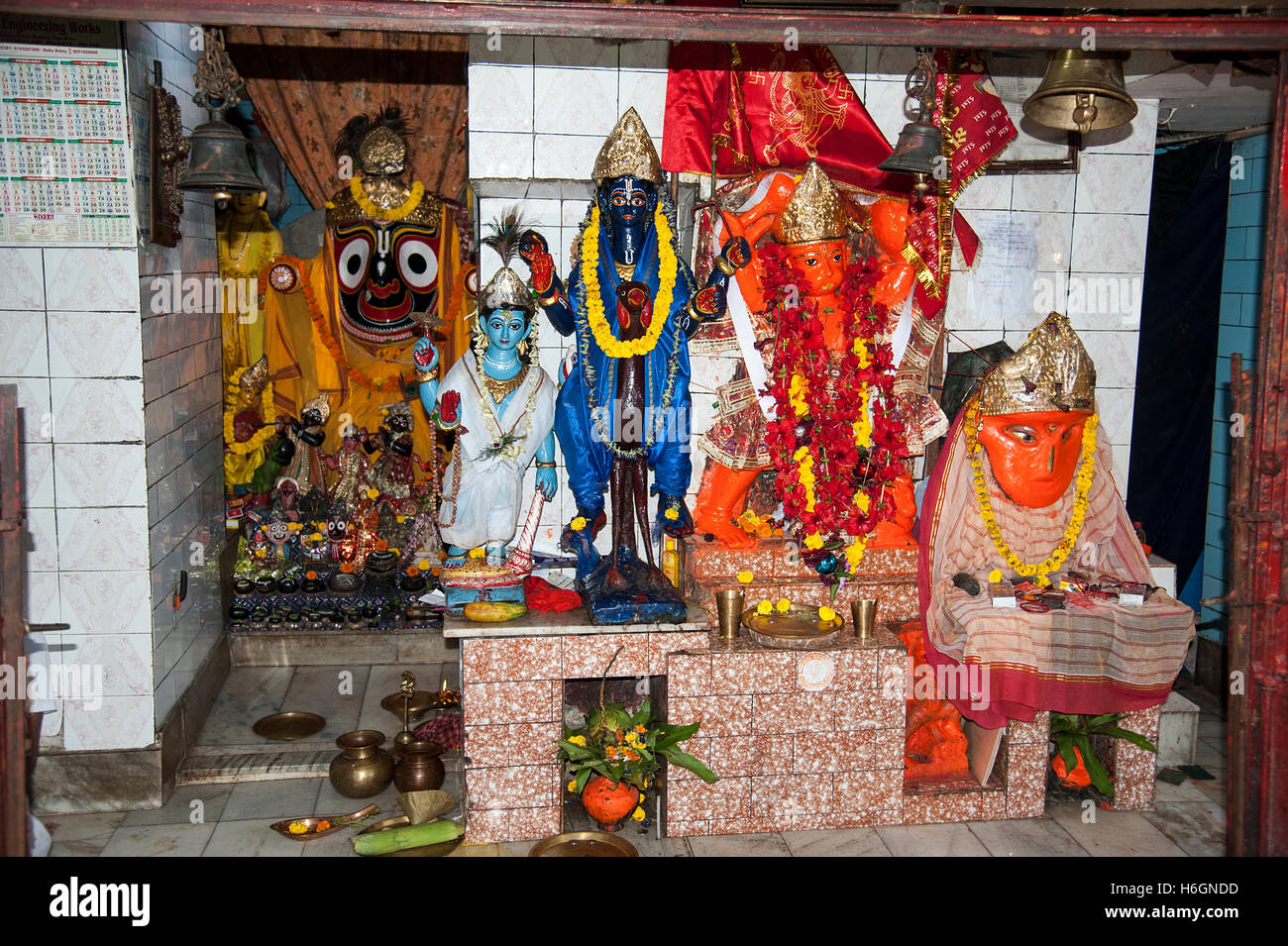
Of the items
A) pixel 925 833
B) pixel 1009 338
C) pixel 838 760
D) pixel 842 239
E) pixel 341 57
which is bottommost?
pixel 925 833

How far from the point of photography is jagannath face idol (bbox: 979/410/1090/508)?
228 inches

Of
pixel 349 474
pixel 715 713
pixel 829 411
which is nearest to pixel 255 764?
pixel 715 713

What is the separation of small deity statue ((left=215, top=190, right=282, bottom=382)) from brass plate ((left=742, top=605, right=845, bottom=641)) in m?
4.62

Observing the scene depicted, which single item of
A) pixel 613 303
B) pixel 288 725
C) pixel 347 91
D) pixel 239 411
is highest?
pixel 347 91

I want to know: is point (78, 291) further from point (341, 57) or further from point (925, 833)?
point (925, 833)

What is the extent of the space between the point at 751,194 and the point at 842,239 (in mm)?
555

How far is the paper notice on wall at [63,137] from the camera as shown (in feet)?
17.2

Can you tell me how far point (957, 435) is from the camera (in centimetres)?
592

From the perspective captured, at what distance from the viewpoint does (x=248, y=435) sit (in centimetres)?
802

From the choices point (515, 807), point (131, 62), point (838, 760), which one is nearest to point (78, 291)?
point (131, 62)

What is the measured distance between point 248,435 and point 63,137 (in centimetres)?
303

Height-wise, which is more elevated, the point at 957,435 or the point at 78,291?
the point at 78,291

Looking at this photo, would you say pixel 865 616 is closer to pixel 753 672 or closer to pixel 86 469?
pixel 753 672

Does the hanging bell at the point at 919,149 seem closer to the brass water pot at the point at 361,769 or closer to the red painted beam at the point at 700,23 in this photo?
the red painted beam at the point at 700,23
